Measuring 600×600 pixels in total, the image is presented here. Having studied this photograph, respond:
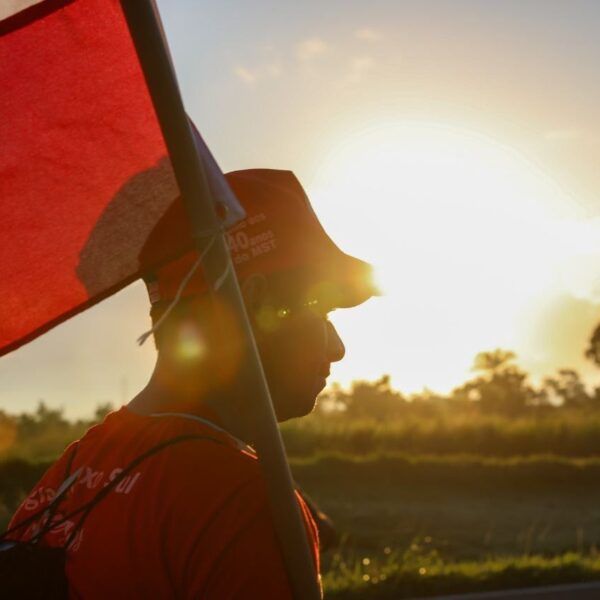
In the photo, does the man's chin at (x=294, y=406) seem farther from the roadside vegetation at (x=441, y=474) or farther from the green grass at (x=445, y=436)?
the green grass at (x=445, y=436)

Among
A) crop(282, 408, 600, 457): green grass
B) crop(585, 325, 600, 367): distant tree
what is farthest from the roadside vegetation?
crop(585, 325, 600, 367): distant tree

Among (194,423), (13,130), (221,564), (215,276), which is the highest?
(13,130)

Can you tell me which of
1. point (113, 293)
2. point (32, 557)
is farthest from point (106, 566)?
point (113, 293)

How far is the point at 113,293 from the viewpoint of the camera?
2188mm

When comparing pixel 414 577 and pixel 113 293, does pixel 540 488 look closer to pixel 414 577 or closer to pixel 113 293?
pixel 414 577

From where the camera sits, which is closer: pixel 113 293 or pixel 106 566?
pixel 106 566

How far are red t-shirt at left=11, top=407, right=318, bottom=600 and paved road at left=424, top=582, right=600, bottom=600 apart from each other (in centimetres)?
765

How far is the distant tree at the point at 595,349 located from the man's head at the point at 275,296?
60.4m

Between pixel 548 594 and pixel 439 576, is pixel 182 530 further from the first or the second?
pixel 439 576

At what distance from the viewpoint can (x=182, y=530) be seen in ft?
5.33

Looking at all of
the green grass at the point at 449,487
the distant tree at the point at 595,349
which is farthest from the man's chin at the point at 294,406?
the distant tree at the point at 595,349

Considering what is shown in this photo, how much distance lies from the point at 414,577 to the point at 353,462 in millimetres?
9400

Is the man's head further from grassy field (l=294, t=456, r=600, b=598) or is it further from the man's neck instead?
grassy field (l=294, t=456, r=600, b=598)

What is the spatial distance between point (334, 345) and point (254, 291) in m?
0.32
